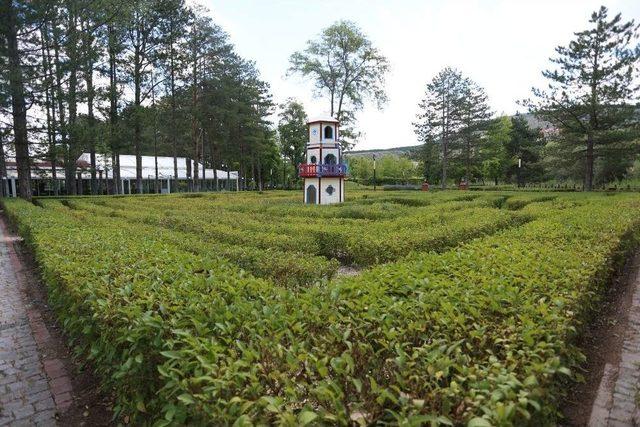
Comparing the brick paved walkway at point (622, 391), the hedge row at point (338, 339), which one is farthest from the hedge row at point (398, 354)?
the brick paved walkway at point (622, 391)

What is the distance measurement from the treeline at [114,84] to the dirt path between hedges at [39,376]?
15.0 meters

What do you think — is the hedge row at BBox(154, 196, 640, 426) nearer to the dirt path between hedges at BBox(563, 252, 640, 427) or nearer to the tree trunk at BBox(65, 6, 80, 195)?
the dirt path between hedges at BBox(563, 252, 640, 427)

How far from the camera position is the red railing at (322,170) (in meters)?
19.7

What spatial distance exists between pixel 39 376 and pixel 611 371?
5.47 metres

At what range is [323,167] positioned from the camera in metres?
19.7

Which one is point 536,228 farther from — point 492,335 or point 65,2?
point 65,2

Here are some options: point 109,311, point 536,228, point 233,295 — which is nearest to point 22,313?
point 109,311

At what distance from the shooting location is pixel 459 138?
36094 millimetres

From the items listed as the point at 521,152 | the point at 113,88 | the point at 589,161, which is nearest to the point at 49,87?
the point at 113,88

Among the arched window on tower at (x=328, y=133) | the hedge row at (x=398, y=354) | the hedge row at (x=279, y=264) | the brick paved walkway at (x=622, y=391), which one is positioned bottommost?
the brick paved walkway at (x=622, y=391)

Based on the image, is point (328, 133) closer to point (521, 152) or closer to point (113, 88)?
point (113, 88)

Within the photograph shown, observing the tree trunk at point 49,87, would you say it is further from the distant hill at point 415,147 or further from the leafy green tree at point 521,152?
the leafy green tree at point 521,152

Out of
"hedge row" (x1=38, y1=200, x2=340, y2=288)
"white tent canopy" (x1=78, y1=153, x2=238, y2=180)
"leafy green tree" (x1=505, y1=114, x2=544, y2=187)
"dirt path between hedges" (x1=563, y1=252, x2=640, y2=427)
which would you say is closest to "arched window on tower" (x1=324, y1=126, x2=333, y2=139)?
"hedge row" (x1=38, y1=200, x2=340, y2=288)

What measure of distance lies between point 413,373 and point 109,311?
7.38 ft
